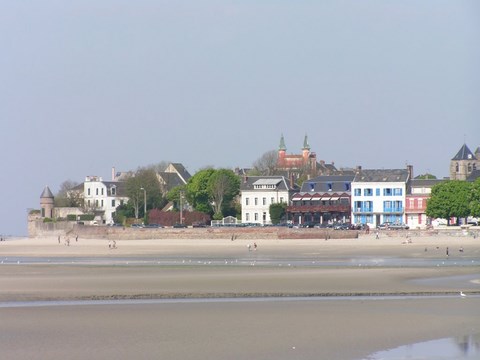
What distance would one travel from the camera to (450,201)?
76.3 m

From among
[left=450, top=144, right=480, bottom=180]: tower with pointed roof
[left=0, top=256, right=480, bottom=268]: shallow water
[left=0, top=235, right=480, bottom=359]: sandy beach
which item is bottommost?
[left=0, top=235, right=480, bottom=359]: sandy beach

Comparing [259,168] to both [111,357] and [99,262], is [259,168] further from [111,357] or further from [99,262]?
[111,357]

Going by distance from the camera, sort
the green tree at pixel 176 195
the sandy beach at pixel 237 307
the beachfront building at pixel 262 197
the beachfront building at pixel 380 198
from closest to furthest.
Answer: the sandy beach at pixel 237 307 < the beachfront building at pixel 380 198 < the beachfront building at pixel 262 197 < the green tree at pixel 176 195

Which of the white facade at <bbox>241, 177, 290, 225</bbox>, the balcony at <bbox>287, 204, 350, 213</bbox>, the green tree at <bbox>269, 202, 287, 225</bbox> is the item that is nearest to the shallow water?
the balcony at <bbox>287, 204, 350, 213</bbox>

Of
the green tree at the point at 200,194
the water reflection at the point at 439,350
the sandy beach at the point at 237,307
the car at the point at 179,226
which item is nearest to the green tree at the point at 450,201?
the car at the point at 179,226

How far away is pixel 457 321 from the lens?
24.2 m

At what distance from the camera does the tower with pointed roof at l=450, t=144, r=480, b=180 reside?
98375mm

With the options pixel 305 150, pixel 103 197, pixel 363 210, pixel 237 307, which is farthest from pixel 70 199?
pixel 237 307

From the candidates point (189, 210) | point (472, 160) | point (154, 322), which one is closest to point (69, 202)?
point (189, 210)

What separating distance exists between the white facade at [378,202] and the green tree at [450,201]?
21.0 feet

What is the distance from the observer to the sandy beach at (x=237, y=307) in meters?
21.1

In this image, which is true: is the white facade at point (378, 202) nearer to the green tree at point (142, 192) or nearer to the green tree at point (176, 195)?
the green tree at point (176, 195)

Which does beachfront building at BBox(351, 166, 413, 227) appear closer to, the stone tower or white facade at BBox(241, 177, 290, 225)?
white facade at BBox(241, 177, 290, 225)

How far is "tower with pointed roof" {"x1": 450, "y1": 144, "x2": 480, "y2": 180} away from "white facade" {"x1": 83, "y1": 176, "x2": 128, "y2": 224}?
101ft
